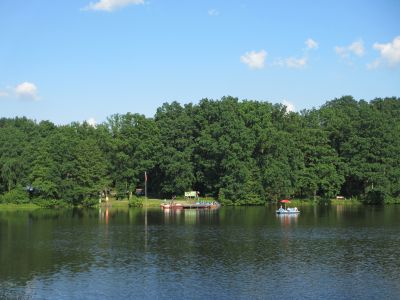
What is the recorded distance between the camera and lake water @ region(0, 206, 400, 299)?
114ft

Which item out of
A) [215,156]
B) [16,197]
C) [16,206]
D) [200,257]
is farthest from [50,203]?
[200,257]

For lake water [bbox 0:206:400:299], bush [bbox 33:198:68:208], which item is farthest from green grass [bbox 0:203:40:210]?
lake water [bbox 0:206:400:299]

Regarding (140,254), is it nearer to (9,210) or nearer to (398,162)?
(9,210)

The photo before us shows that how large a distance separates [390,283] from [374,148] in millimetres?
71912

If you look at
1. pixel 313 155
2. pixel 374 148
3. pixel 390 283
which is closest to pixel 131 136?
pixel 313 155

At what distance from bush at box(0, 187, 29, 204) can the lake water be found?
18035 millimetres

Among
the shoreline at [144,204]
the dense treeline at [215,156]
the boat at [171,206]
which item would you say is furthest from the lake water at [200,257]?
the dense treeline at [215,156]

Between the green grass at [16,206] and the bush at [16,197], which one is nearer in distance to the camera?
the green grass at [16,206]

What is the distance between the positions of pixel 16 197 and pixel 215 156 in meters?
35.7

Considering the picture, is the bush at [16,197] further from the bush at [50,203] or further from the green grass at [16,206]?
the bush at [50,203]

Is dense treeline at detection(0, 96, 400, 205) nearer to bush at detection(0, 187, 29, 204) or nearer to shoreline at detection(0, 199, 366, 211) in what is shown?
bush at detection(0, 187, 29, 204)

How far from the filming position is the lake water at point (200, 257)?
34.8 metres

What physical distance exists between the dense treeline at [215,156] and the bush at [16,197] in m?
0.16

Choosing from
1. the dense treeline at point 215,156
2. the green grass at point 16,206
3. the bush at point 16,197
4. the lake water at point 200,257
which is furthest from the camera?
the dense treeline at point 215,156
